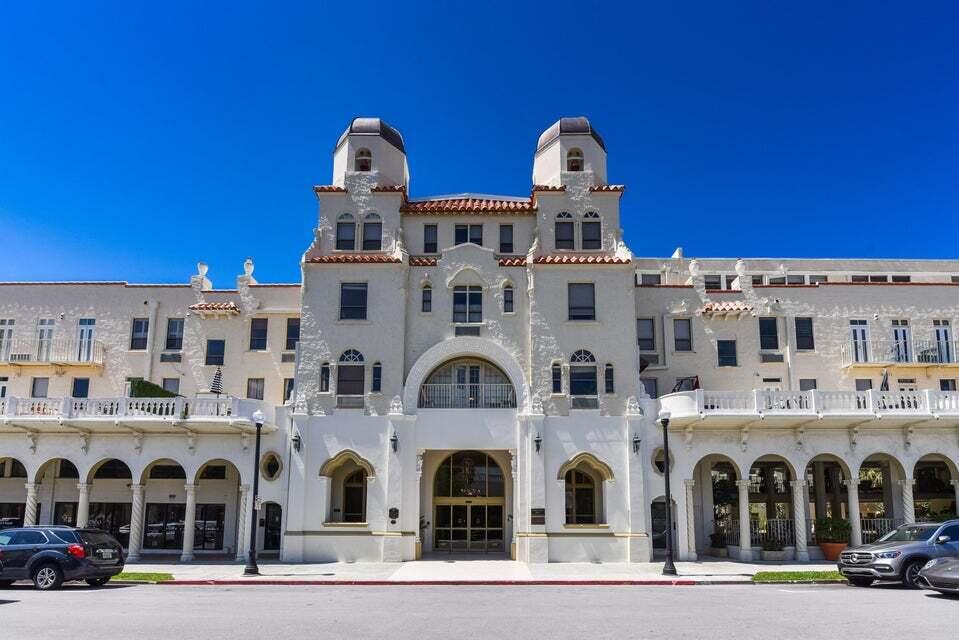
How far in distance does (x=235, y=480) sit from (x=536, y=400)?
1352cm

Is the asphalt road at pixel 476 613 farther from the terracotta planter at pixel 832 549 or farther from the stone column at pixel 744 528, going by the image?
the terracotta planter at pixel 832 549

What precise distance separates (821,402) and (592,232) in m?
11.4

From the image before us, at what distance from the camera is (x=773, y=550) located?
98.9 feet

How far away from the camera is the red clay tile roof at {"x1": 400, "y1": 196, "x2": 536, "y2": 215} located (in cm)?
3412

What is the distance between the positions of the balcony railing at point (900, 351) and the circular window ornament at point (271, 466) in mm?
24189

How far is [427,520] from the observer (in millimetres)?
32875

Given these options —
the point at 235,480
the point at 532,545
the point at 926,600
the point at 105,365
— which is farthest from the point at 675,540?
the point at 105,365

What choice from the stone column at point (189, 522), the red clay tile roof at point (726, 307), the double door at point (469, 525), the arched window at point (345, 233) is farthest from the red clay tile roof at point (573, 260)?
the stone column at point (189, 522)

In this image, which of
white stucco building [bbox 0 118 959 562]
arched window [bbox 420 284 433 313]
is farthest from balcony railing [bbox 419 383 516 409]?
arched window [bbox 420 284 433 313]

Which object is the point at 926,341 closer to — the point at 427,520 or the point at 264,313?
the point at 427,520

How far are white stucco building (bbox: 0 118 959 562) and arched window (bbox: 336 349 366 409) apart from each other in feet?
0.39

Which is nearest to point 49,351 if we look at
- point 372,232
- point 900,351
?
point 372,232

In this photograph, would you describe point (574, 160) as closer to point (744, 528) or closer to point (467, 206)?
point (467, 206)

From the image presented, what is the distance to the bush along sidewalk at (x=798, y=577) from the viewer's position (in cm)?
2259
